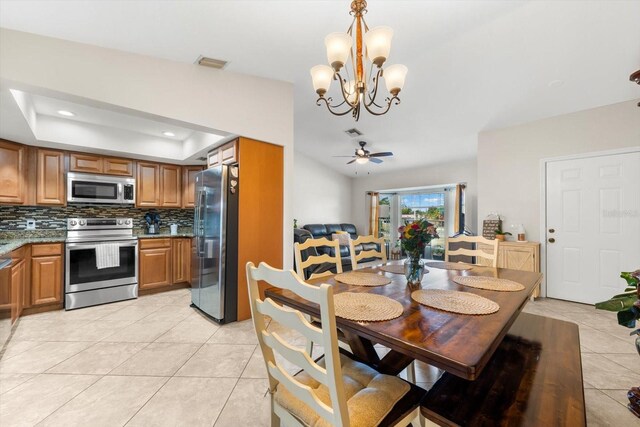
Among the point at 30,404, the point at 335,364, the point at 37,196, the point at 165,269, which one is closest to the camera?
the point at 335,364

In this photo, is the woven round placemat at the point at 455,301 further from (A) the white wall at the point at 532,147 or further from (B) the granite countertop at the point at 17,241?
(A) the white wall at the point at 532,147

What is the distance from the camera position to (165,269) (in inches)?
158

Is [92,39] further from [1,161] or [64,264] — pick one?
[64,264]

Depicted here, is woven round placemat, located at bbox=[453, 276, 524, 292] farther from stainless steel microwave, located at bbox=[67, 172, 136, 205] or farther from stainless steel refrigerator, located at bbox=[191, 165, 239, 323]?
stainless steel microwave, located at bbox=[67, 172, 136, 205]

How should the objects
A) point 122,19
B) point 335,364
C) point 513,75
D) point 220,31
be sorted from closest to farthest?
point 335,364 < point 122,19 < point 220,31 < point 513,75

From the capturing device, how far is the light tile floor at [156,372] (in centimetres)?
160

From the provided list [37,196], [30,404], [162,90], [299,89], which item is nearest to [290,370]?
[30,404]

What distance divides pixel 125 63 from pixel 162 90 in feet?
1.01

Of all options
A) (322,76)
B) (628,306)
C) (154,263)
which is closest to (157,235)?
(154,263)

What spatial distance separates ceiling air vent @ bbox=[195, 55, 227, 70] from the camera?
2.50 meters

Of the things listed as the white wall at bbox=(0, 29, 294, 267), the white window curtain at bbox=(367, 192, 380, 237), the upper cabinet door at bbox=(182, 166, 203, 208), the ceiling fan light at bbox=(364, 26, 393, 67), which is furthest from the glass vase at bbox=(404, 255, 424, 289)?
the white window curtain at bbox=(367, 192, 380, 237)

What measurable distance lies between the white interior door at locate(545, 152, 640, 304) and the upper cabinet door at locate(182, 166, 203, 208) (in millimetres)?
5433

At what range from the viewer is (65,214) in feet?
12.1

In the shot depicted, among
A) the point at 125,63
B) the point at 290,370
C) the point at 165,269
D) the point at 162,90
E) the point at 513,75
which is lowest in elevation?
the point at 290,370
